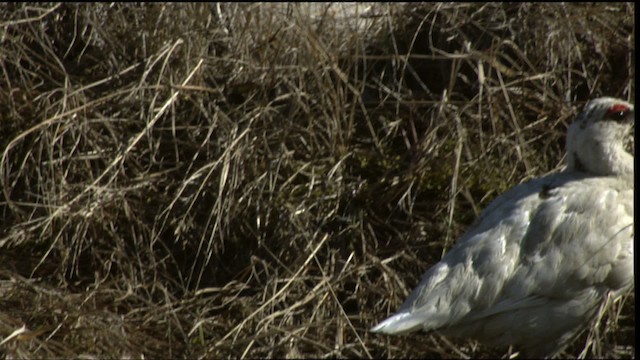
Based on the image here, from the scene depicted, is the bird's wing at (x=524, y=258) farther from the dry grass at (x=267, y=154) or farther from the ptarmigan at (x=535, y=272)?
the dry grass at (x=267, y=154)

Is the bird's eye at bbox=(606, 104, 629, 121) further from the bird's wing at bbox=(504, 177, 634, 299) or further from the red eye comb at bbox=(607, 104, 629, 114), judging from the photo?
the bird's wing at bbox=(504, 177, 634, 299)

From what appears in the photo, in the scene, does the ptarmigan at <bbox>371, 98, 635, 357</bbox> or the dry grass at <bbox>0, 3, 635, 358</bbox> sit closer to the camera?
the ptarmigan at <bbox>371, 98, 635, 357</bbox>

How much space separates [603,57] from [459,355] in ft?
5.15

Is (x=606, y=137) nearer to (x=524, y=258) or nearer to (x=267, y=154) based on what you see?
(x=524, y=258)

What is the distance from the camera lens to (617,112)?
4074 mm

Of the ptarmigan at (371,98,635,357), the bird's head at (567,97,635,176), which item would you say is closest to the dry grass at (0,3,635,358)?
the ptarmigan at (371,98,635,357)

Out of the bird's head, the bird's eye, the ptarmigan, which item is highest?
the bird's eye

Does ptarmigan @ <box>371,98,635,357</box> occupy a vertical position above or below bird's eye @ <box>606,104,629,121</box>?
below

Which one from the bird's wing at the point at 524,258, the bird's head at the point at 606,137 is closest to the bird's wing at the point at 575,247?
the bird's wing at the point at 524,258

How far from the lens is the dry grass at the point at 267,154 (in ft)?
14.1

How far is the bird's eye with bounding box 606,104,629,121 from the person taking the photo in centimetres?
407

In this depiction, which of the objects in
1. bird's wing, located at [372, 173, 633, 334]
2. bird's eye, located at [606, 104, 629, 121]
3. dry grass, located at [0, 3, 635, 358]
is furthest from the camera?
dry grass, located at [0, 3, 635, 358]

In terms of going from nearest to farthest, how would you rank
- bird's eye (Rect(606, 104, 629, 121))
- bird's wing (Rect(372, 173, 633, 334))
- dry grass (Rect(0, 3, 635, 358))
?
bird's wing (Rect(372, 173, 633, 334)) → bird's eye (Rect(606, 104, 629, 121)) → dry grass (Rect(0, 3, 635, 358))

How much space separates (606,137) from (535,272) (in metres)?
0.58
